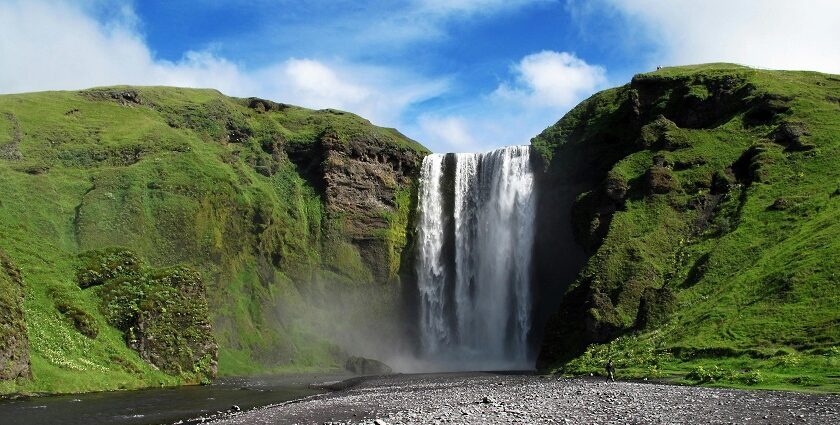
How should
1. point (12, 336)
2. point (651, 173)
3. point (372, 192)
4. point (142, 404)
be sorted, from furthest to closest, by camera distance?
point (372, 192) → point (651, 173) → point (12, 336) → point (142, 404)

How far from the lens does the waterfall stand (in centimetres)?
7650

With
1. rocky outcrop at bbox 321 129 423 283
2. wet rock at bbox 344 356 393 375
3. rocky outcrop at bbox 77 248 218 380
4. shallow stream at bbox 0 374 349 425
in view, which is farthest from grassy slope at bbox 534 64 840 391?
rocky outcrop at bbox 77 248 218 380

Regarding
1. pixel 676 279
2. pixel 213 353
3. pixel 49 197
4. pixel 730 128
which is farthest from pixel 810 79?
pixel 49 197

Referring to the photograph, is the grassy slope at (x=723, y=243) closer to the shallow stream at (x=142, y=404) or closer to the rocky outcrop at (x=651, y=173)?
the rocky outcrop at (x=651, y=173)

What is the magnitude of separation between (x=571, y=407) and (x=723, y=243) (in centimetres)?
3471

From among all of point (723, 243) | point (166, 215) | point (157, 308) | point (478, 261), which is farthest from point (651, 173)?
point (166, 215)

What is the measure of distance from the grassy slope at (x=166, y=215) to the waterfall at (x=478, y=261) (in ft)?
36.0

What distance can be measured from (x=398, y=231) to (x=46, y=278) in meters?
49.3

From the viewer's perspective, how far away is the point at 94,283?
50.1 metres

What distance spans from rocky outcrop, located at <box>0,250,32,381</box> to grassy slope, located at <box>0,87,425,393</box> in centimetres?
228

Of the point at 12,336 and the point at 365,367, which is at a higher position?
the point at 12,336

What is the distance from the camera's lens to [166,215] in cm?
6781

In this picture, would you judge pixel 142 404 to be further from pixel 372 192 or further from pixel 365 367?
pixel 372 192

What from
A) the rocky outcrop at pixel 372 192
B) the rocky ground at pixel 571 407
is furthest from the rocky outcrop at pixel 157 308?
the rocky outcrop at pixel 372 192
